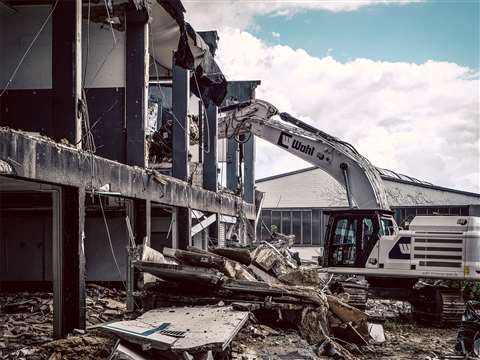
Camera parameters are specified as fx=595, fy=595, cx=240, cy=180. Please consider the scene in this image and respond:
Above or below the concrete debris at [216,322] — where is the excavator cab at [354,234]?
above

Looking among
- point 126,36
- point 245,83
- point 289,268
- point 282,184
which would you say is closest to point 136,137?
point 126,36

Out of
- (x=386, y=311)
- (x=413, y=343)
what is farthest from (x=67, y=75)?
(x=386, y=311)

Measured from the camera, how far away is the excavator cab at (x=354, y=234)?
1260cm

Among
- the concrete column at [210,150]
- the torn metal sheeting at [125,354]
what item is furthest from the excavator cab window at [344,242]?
the torn metal sheeting at [125,354]

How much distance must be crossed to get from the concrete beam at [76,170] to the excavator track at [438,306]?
5656mm

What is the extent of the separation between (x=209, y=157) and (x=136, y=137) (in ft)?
21.0

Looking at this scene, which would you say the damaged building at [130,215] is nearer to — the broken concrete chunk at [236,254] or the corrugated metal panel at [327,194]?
the broken concrete chunk at [236,254]

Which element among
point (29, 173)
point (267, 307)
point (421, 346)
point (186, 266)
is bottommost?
point (421, 346)

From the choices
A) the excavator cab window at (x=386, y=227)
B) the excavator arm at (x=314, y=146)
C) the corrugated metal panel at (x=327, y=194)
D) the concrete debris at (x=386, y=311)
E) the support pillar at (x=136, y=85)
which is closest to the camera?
the support pillar at (x=136, y=85)

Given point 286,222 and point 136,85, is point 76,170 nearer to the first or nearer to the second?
point 136,85

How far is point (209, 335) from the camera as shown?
6699 millimetres

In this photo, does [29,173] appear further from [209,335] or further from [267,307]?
[267,307]

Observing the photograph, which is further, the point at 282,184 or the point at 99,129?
the point at 282,184

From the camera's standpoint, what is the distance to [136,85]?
1183cm
